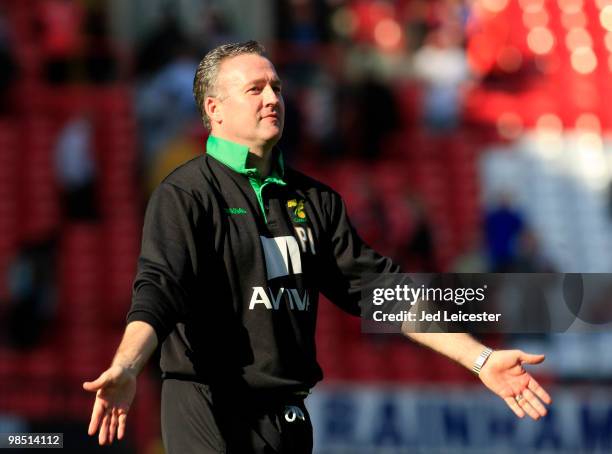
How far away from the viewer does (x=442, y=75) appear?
44.9ft

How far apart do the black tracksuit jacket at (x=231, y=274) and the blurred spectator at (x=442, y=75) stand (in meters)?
9.84

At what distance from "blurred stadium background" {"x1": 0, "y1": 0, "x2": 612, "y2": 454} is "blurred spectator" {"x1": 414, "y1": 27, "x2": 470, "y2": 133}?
0.08ft

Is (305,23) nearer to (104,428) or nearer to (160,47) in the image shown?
(160,47)

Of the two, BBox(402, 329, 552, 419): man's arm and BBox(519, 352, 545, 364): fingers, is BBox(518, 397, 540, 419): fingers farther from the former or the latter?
BBox(519, 352, 545, 364): fingers

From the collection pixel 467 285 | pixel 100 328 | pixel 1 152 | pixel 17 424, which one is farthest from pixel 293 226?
pixel 1 152

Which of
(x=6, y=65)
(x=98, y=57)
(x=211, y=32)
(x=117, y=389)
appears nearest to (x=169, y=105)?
(x=211, y=32)

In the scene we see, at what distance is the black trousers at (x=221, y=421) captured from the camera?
3576mm

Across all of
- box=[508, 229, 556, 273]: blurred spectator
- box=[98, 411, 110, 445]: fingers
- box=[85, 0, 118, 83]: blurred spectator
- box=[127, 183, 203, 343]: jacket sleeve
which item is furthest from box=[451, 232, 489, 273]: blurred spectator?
box=[98, 411, 110, 445]: fingers

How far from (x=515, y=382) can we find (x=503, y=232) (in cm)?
845

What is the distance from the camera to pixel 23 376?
417 inches

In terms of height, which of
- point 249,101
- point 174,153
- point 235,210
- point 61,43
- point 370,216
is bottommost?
point 235,210

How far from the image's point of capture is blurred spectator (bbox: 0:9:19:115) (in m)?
12.4

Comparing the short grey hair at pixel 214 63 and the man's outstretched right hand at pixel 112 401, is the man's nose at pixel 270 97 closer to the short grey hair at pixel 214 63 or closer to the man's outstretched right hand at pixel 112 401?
the short grey hair at pixel 214 63

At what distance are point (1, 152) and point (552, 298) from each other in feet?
31.0
